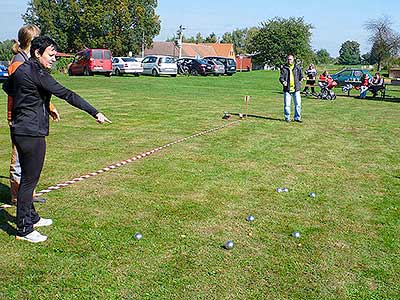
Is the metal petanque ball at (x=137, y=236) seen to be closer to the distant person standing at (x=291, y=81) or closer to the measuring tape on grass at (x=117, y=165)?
the measuring tape on grass at (x=117, y=165)

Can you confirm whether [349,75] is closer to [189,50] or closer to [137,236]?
[137,236]

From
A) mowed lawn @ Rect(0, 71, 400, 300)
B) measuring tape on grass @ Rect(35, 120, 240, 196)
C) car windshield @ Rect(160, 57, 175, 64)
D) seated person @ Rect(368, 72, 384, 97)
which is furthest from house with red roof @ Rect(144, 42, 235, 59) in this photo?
mowed lawn @ Rect(0, 71, 400, 300)

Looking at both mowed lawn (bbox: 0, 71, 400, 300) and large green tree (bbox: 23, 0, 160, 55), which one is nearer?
mowed lawn (bbox: 0, 71, 400, 300)

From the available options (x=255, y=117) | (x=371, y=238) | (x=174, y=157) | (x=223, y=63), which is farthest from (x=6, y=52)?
(x=371, y=238)

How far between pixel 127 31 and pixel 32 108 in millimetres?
72491

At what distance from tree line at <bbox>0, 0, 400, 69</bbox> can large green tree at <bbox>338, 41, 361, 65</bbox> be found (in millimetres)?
60890

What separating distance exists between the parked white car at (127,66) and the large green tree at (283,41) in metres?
45.3

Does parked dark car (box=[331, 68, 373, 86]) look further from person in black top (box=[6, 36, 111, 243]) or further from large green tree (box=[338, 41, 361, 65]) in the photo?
large green tree (box=[338, 41, 361, 65])

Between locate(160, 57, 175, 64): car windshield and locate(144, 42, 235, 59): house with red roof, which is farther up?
locate(144, 42, 235, 59): house with red roof

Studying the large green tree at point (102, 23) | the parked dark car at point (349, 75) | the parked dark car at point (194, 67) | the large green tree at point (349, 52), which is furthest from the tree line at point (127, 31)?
the large green tree at point (349, 52)

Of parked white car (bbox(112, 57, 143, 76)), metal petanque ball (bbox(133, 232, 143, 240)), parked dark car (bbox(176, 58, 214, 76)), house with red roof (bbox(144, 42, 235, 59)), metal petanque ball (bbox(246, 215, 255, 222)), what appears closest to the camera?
metal petanque ball (bbox(133, 232, 143, 240))

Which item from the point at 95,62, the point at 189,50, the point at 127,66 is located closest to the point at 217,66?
the point at 127,66

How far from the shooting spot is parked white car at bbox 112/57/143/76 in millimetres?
37594

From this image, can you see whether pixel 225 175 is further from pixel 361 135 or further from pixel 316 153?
pixel 361 135
